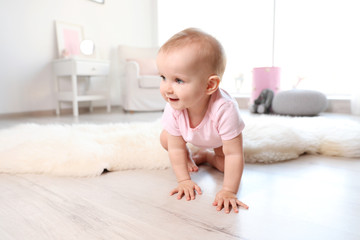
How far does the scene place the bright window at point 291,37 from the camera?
3.00 meters

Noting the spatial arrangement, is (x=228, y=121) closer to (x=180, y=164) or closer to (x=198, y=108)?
(x=198, y=108)

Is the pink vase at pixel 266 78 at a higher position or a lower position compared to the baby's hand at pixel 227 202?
higher

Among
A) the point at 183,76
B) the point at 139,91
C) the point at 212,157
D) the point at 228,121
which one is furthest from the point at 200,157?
the point at 139,91

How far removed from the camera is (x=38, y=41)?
3.11 m

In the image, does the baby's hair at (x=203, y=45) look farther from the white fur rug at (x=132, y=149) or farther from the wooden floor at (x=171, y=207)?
the white fur rug at (x=132, y=149)

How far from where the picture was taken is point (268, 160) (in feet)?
3.56

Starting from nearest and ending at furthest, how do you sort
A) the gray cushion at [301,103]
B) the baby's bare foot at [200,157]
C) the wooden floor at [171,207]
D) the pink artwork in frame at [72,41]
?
the wooden floor at [171,207]
the baby's bare foot at [200,157]
the gray cushion at [301,103]
the pink artwork in frame at [72,41]

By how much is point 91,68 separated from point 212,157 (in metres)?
2.58

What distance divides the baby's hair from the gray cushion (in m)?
2.11

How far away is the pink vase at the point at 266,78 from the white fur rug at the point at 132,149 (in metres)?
1.65

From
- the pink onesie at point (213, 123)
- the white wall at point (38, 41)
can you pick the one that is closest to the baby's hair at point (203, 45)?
the pink onesie at point (213, 123)

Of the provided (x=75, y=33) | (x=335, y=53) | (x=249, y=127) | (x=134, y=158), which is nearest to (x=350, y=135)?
(x=249, y=127)

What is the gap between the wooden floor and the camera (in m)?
0.56

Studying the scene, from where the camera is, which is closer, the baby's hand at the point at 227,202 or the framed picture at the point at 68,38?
the baby's hand at the point at 227,202
